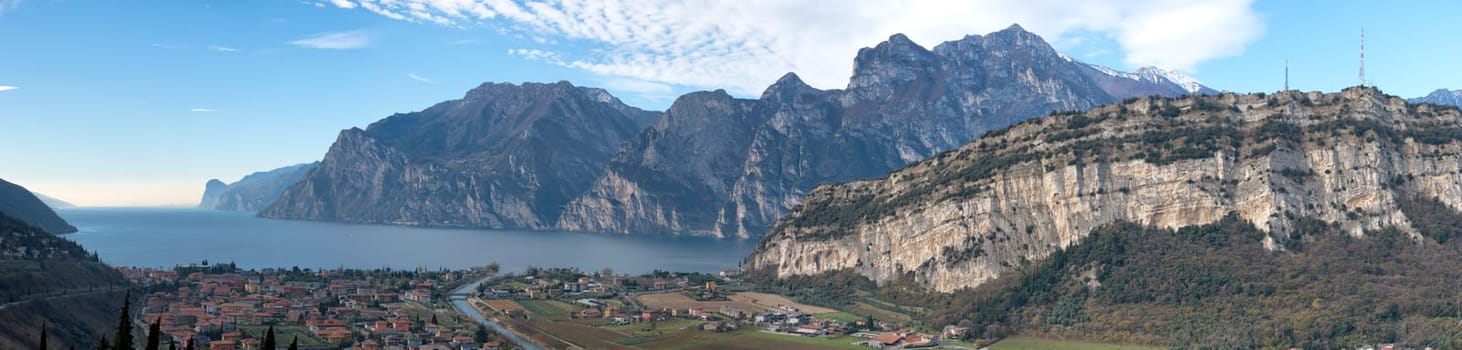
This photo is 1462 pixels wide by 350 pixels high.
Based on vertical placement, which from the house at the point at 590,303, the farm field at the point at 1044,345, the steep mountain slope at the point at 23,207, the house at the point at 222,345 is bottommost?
the house at the point at 222,345

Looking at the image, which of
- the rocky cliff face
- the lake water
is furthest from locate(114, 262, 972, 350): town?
the lake water

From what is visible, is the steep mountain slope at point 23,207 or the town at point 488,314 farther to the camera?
the steep mountain slope at point 23,207

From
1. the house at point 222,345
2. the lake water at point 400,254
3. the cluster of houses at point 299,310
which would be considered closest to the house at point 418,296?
the cluster of houses at point 299,310

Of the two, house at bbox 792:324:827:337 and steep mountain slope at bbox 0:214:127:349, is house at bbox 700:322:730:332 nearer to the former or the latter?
house at bbox 792:324:827:337

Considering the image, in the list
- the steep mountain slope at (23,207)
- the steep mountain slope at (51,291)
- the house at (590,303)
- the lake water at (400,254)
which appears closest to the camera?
the steep mountain slope at (51,291)

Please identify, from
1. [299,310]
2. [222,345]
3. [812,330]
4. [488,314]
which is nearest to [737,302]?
[812,330]

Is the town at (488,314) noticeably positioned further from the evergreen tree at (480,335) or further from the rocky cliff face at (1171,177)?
the rocky cliff face at (1171,177)

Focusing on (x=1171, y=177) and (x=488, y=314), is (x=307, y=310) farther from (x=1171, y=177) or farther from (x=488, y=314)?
(x=1171, y=177)
